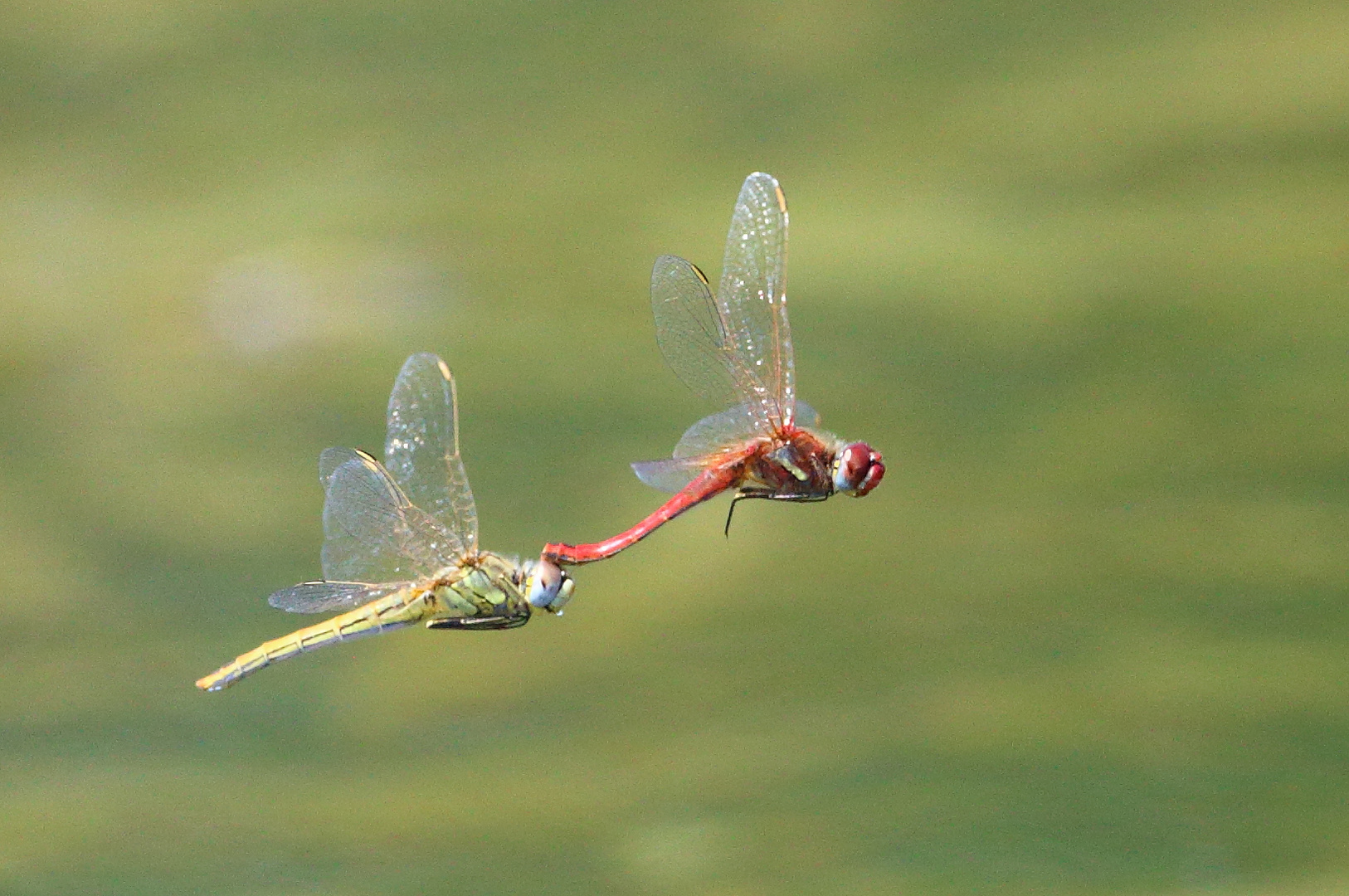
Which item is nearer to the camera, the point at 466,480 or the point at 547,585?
the point at 547,585

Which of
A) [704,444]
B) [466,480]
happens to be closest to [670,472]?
[704,444]

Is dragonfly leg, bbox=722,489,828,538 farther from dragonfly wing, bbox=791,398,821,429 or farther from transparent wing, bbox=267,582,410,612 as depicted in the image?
transparent wing, bbox=267,582,410,612

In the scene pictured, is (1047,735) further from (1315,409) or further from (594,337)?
(594,337)

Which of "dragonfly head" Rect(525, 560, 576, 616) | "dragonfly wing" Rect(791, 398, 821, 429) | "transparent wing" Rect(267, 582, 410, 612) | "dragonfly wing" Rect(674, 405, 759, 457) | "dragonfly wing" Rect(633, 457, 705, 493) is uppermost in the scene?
"dragonfly wing" Rect(791, 398, 821, 429)

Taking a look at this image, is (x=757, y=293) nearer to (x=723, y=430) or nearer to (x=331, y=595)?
(x=723, y=430)

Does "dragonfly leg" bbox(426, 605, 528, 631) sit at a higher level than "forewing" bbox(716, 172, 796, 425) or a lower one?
lower

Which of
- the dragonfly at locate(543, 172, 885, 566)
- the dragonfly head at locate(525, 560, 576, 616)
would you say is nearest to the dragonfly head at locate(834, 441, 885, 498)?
the dragonfly at locate(543, 172, 885, 566)

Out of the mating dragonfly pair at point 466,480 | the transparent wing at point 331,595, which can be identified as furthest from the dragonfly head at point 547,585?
the transparent wing at point 331,595
